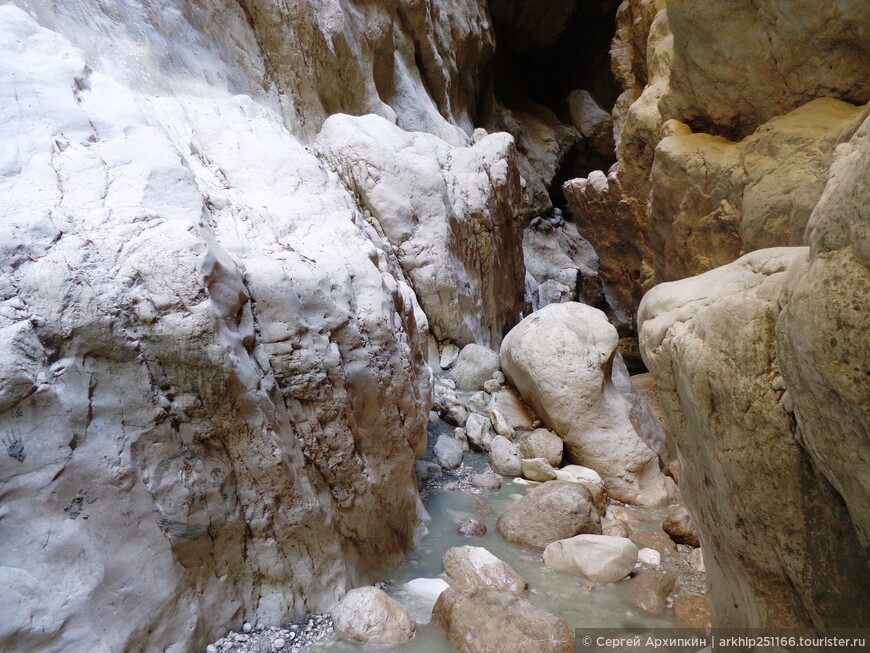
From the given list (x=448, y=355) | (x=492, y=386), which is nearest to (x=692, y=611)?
(x=492, y=386)

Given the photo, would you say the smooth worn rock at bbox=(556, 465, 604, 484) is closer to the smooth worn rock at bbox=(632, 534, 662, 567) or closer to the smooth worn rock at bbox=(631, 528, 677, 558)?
the smooth worn rock at bbox=(631, 528, 677, 558)

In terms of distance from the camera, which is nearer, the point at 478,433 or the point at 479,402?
the point at 478,433

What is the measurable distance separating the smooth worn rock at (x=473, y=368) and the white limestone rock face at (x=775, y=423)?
5222 millimetres

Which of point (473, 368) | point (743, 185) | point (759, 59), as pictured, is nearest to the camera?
point (759, 59)

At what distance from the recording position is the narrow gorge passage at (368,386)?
2141mm

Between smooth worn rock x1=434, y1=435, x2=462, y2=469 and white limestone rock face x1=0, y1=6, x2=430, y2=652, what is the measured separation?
1.84 m

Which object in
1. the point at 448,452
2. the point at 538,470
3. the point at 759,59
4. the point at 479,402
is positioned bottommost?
the point at 538,470

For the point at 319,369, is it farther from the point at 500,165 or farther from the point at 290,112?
the point at 500,165

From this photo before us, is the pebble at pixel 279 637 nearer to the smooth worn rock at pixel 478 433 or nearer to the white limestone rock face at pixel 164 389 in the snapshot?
the white limestone rock face at pixel 164 389

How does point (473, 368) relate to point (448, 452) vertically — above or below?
above

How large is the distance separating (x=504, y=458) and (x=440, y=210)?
3.91 m

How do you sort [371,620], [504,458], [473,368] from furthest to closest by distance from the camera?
[473,368] → [504,458] → [371,620]

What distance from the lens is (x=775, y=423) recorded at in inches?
81.2

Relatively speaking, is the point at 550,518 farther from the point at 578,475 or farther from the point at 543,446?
the point at 543,446
